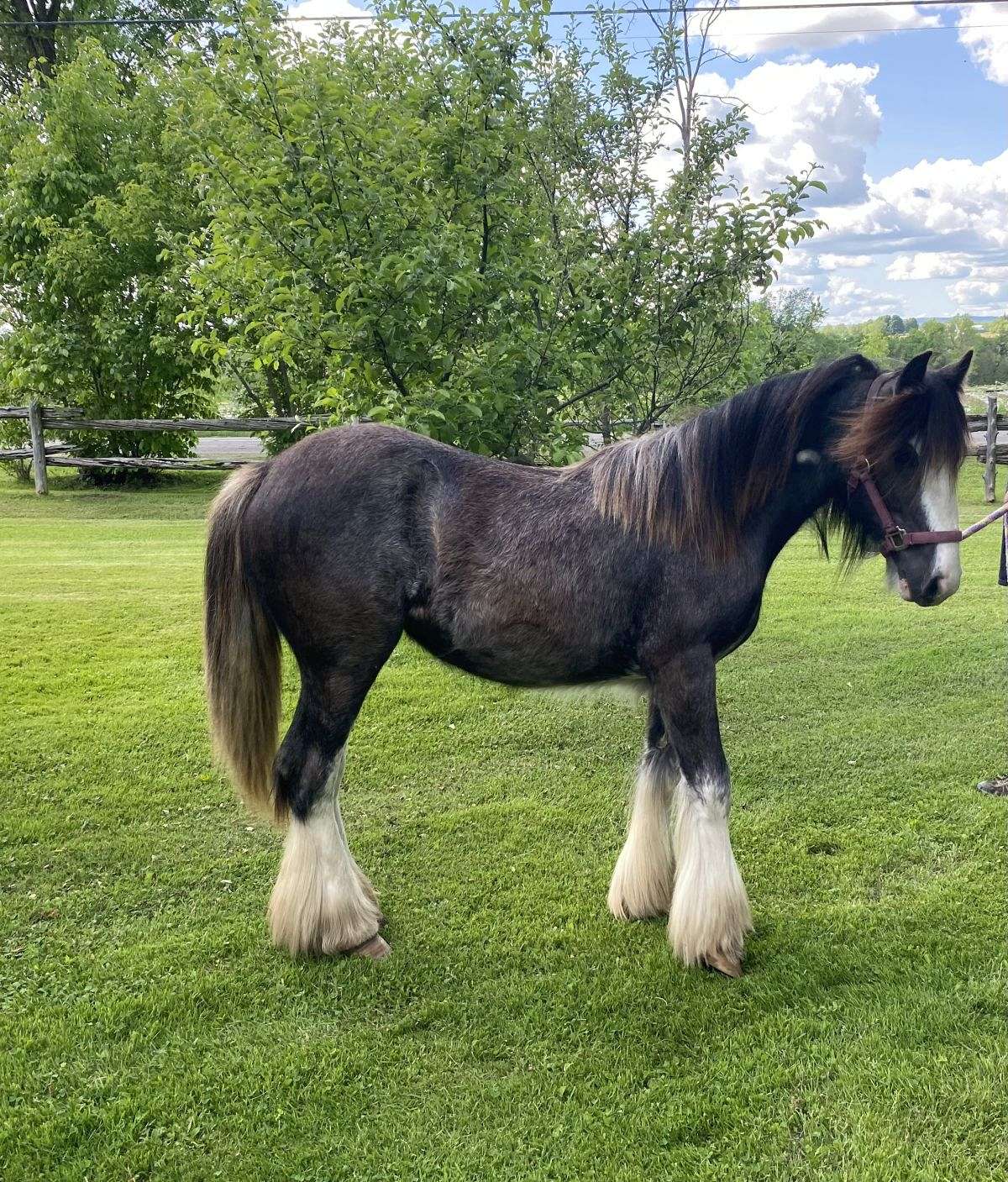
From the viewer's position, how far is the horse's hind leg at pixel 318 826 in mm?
2846

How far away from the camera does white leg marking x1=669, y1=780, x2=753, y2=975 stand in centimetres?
275

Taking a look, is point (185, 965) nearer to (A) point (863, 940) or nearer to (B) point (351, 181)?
(A) point (863, 940)

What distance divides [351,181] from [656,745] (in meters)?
3.08

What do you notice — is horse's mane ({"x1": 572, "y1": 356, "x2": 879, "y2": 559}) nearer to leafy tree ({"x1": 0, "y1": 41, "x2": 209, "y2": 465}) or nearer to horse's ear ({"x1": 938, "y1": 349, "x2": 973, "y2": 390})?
horse's ear ({"x1": 938, "y1": 349, "x2": 973, "y2": 390})

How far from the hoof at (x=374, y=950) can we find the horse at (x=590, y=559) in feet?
0.05

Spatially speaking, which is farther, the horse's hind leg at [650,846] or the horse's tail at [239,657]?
the horse's hind leg at [650,846]

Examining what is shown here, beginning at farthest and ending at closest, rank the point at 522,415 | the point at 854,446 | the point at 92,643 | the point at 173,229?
the point at 173,229
the point at 92,643
the point at 522,415
the point at 854,446

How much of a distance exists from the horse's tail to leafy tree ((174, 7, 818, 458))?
1539mm

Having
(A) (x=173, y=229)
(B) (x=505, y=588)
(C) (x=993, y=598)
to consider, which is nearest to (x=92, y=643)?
(B) (x=505, y=588)

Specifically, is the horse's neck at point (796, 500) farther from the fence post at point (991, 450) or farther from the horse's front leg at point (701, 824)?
the fence post at point (991, 450)

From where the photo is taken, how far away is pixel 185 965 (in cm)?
286

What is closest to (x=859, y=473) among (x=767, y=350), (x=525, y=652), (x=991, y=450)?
(x=525, y=652)

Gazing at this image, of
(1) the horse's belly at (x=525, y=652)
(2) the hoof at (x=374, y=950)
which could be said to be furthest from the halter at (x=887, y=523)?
(2) the hoof at (x=374, y=950)

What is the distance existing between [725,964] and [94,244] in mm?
15974
